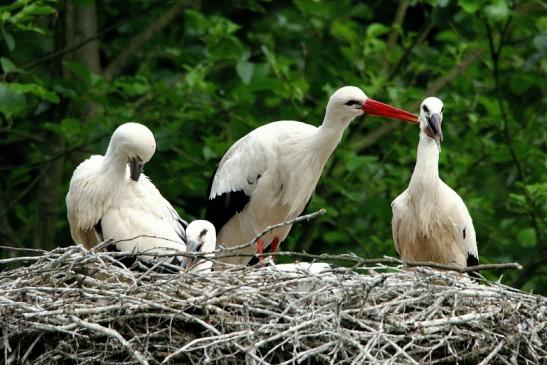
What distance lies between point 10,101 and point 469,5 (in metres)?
3.55

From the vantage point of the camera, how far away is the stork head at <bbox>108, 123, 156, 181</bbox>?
10.0 metres

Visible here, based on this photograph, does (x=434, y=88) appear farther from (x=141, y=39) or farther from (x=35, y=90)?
(x=35, y=90)

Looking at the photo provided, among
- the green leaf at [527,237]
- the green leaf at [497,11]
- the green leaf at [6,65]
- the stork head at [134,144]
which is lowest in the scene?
the green leaf at [527,237]

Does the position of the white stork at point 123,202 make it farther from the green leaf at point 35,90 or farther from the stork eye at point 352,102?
the stork eye at point 352,102

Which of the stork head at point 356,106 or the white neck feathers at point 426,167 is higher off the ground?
the stork head at point 356,106

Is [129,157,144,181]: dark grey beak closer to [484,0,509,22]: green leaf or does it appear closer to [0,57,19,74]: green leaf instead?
[0,57,19,74]: green leaf

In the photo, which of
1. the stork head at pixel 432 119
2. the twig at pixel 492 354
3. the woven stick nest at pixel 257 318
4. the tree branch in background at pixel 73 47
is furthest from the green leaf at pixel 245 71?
the twig at pixel 492 354

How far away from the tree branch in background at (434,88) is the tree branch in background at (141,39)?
1915mm

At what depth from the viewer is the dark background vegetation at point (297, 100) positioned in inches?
493

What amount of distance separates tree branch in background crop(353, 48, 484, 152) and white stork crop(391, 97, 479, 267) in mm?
2723

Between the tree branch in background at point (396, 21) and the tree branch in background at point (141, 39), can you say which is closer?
the tree branch in background at point (141, 39)

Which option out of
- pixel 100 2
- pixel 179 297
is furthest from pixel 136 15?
pixel 179 297

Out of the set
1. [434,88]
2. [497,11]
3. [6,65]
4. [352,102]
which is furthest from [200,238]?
[434,88]

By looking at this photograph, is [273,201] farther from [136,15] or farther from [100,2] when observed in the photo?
[100,2]
